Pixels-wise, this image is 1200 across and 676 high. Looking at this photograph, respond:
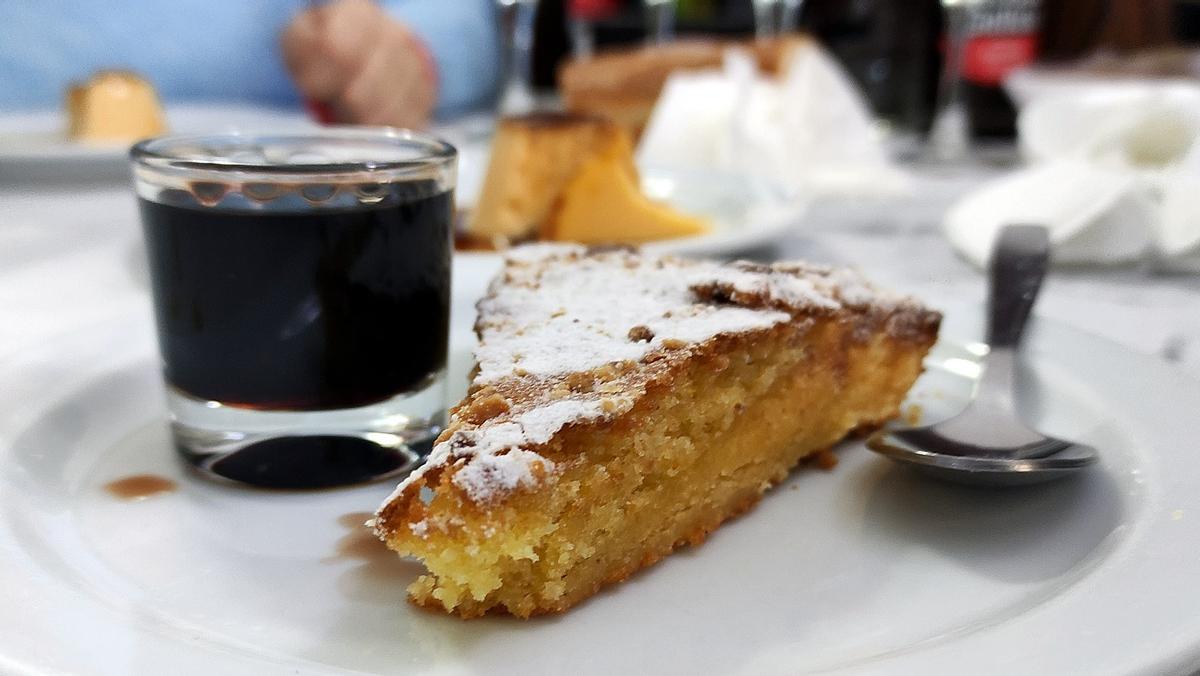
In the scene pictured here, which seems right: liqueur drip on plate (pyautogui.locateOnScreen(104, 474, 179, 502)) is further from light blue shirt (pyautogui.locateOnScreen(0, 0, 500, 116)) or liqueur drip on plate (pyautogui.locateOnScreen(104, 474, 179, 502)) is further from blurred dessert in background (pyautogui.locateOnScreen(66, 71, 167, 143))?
light blue shirt (pyautogui.locateOnScreen(0, 0, 500, 116))

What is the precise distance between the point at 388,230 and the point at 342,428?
8.9 inches

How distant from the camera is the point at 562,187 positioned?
2133 millimetres

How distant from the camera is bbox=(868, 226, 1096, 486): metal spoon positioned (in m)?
1.00

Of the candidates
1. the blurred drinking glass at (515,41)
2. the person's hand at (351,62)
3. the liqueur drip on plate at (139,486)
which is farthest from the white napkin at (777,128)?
the liqueur drip on plate at (139,486)

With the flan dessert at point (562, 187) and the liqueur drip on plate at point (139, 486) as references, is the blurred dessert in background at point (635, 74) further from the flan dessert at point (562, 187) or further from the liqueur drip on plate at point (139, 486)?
the liqueur drip on plate at point (139, 486)

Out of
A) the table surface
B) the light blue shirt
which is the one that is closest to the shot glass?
the table surface

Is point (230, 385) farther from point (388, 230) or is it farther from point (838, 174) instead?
point (838, 174)

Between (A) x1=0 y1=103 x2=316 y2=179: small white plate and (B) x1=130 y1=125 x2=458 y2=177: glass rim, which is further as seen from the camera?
(A) x1=0 y1=103 x2=316 y2=179: small white plate

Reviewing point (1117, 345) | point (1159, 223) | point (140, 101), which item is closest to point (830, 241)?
point (1159, 223)

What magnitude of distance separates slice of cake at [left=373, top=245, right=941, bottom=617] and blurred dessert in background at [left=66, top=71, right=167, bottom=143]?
7.83 feet

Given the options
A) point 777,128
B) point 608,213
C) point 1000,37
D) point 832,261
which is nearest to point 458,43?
point 777,128

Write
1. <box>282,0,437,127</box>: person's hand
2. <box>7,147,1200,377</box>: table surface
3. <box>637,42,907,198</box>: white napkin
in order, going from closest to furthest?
<box>7,147,1200,377</box>: table surface < <box>637,42,907,198</box>: white napkin < <box>282,0,437,127</box>: person's hand

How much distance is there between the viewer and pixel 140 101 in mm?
3229

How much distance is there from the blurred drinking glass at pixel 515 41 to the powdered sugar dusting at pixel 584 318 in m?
1.89
